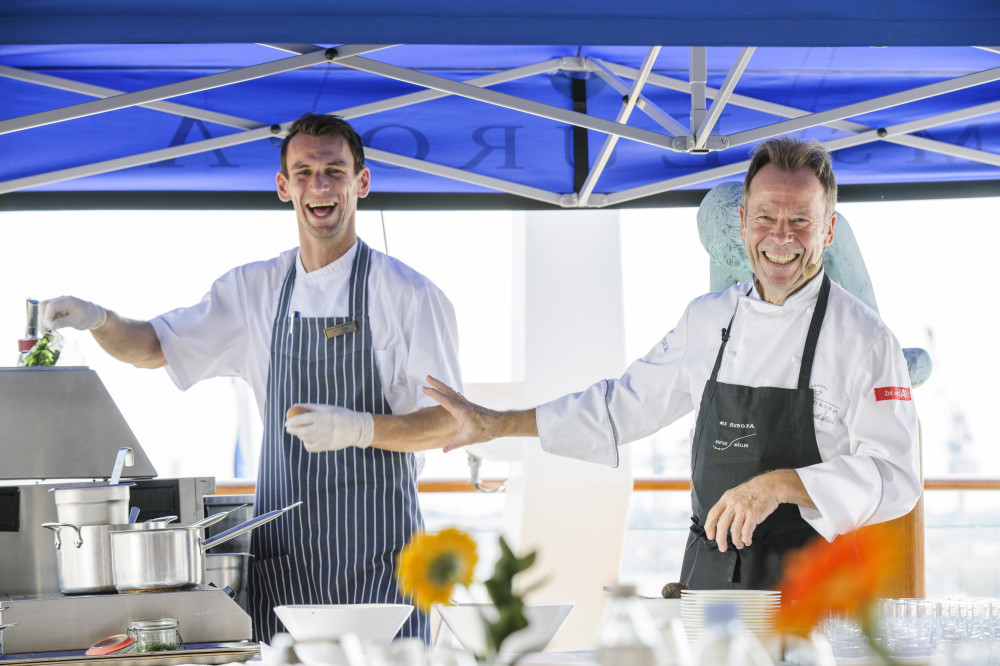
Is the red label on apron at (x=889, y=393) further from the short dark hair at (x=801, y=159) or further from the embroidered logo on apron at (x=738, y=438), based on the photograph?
the short dark hair at (x=801, y=159)

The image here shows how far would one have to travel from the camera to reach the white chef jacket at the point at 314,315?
7.61ft

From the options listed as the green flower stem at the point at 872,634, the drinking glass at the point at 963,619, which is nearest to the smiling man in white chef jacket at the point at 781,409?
the drinking glass at the point at 963,619

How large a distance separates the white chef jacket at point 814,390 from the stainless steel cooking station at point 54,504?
2.60 ft

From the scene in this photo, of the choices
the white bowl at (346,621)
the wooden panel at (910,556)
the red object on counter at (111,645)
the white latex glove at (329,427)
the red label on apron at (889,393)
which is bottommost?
the wooden panel at (910,556)

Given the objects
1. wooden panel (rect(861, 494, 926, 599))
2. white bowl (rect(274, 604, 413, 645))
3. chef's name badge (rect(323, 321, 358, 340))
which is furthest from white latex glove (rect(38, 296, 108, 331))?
wooden panel (rect(861, 494, 926, 599))

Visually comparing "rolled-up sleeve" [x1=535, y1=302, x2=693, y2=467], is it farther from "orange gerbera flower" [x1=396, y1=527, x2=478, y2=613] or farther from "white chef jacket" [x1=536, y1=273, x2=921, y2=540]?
"orange gerbera flower" [x1=396, y1=527, x2=478, y2=613]

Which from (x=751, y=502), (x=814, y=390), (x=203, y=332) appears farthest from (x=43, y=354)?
(x=814, y=390)

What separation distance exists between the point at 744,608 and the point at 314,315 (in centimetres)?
144

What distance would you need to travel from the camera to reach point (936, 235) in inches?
462

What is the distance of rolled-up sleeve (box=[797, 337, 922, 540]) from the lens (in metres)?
1.84

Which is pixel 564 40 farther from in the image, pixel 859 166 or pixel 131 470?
pixel 859 166

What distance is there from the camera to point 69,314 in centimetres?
229

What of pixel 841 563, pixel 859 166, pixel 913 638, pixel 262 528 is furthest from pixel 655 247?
pixel 841 563

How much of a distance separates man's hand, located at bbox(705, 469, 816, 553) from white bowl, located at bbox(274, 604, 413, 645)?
2.30ft
